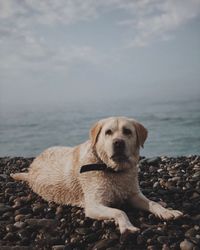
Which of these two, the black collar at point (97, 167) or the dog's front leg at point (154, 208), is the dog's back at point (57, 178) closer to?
the black collar at point (97, 167)

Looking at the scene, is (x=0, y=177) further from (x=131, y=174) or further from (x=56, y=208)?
(x=131, y=174)

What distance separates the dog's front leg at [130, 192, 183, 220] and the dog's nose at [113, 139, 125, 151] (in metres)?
0.98

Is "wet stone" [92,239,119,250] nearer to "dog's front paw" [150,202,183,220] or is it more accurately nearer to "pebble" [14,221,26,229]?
"dog's front paw" [150,202,183,220]

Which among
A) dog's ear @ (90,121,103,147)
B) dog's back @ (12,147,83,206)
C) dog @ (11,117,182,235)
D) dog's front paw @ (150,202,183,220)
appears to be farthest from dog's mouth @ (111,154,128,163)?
dog's back @ (12,147,83,206)

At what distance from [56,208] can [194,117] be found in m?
30.3

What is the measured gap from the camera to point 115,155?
5895mm

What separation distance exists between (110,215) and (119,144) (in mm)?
994

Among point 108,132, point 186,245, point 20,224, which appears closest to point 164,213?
point 186,245

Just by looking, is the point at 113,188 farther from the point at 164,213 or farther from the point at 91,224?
the point at 164,213

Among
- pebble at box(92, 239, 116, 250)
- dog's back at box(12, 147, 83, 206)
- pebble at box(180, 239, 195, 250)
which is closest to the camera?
pebble at box(180, 239, 195, 250)

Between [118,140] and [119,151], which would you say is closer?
[118,140]

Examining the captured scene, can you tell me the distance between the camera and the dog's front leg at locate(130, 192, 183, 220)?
18.7 feet

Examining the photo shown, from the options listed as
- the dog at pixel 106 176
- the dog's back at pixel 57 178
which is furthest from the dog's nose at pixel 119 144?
the dog's back at pixel 57 178

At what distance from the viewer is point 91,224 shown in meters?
5.86
